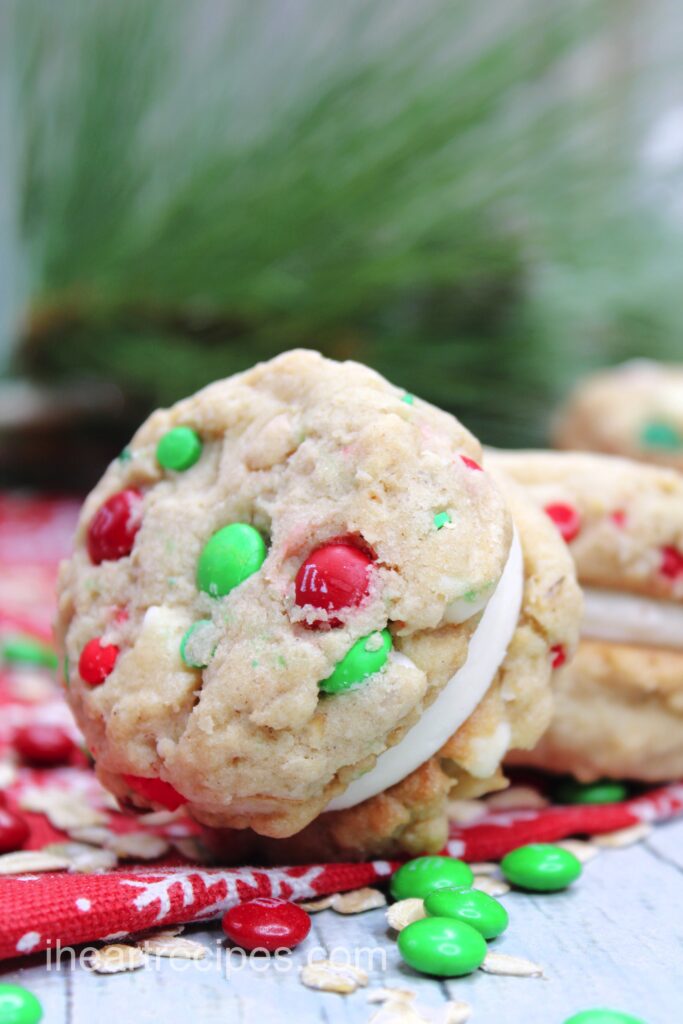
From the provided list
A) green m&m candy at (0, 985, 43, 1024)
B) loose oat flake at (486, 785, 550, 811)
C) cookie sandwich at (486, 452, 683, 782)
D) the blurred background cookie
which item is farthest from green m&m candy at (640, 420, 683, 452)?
green m&m candy at (0, 985, 43, 1024)

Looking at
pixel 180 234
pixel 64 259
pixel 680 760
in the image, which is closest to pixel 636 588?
pixel 680 760

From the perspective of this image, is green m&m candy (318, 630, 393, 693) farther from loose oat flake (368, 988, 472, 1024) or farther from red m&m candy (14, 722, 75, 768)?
red m&m candy (14, 722, 75, 768)

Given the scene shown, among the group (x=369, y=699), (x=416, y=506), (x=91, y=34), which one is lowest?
(x=369, y=699)

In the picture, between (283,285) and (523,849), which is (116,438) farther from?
(523,849)

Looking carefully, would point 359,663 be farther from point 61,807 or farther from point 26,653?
point 26,653

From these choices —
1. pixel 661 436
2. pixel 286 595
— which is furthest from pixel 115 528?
pixel 661 436

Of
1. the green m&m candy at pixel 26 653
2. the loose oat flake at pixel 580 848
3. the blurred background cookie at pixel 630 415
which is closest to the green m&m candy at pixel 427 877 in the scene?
the loose oat flake at pixel 580 848

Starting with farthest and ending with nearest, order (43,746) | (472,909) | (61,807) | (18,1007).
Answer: (43,746) → (61,807) → (472,909) → (18,1007)
